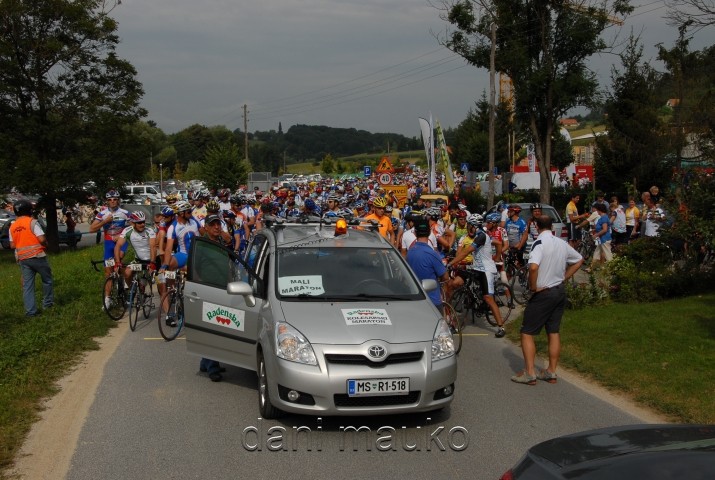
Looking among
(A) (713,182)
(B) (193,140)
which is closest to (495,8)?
(A) (713,182)

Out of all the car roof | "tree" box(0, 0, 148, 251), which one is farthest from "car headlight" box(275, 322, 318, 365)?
"tree" box(0, 0, 148, 251)

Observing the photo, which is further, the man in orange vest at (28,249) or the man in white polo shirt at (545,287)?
the man in orange vest at (28,249)

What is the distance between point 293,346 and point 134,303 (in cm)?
637

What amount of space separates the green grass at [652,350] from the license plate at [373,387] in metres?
2.80

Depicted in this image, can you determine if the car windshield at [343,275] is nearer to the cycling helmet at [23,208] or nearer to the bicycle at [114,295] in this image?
the bicycle at [114,295]

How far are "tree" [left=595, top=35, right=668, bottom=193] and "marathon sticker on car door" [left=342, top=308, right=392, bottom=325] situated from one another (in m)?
29.0

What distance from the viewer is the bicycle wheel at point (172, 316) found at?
36.9ft

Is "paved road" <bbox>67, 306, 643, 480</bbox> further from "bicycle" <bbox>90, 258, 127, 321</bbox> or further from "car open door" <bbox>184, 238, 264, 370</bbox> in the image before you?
"bicycle" <bbox>90, 258, 127, 321</bbox>

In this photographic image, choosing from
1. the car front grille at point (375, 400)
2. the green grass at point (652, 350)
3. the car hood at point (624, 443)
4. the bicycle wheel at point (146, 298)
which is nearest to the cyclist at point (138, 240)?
the bicycle wheel at point (146, 298)

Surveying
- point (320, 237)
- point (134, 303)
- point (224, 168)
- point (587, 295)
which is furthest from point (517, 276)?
point (224, 168)

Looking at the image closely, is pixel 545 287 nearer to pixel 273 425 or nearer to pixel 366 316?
pixel 366 316

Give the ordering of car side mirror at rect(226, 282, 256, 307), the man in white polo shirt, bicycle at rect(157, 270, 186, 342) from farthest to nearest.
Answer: bicycle at rect(157, 270, 186, 342), the man in white polo shirt, car side mirror at rect(226, 282, 256, 307)

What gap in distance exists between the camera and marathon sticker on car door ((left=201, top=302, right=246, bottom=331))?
7711 mm

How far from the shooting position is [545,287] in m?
8.45
